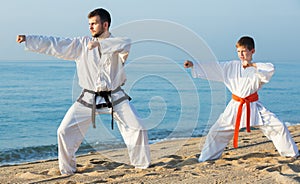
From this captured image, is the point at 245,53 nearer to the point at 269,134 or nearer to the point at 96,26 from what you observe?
the point at 269,134

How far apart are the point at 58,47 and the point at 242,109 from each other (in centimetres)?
205

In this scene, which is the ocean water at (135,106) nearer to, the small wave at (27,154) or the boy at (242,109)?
the small wave at (27,154)

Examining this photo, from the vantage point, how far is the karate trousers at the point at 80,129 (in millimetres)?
5055

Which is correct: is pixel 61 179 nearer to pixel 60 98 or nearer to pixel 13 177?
pixel 13 177

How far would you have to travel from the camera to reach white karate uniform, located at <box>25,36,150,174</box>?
5.04m

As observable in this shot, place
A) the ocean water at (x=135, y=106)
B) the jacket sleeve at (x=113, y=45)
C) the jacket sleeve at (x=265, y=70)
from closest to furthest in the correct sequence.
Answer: the jacket sleeve at (x=113, y=45), the jacket sleeve at (x=265, y=70), the ocean water at (x=135, y=106)

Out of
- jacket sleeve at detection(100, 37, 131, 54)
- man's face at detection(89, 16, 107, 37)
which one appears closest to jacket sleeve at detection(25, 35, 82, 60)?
man's face at detection(89, 16, 107, 37)

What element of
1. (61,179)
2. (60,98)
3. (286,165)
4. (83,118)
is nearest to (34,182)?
(61,179)

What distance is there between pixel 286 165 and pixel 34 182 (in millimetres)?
2425

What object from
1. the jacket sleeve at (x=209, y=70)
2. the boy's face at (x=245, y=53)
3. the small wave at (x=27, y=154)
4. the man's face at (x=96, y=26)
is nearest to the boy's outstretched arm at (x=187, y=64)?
the jacket sleeve at (x=209, y=70)

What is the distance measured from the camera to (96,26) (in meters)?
5.04

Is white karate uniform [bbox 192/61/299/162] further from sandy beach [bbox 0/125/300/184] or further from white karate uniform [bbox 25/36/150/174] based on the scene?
white karate uniform [bbox 25/36/150/174]

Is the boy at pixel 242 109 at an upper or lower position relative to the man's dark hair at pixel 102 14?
lower

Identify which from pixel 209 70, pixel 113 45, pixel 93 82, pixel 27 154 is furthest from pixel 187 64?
pixel 27 154
